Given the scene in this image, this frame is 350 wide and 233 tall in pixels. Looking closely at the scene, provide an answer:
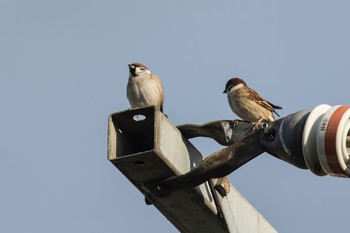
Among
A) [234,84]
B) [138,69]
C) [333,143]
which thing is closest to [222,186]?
[333,143]

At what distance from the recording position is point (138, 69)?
30.7 ft

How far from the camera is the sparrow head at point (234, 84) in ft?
33.0

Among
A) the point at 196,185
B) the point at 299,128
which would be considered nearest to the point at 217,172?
the point at 196,185

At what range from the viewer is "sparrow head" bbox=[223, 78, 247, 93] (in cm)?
1006

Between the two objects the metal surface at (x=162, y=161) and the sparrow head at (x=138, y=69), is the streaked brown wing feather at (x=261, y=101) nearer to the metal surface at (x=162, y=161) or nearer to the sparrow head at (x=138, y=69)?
the sparrow head at (x=138, y=69)

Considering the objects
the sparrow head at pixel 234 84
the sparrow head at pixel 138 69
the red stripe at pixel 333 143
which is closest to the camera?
the red stripe at pixel 333 143

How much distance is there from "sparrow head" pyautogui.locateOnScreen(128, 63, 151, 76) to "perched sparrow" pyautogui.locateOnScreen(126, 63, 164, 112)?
46 millimetres

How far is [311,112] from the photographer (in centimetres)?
405

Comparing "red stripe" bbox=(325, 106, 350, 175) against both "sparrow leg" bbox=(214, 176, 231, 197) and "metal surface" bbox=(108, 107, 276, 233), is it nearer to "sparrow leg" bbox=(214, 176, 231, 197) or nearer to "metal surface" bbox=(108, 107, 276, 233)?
"metal surface" bbox=(108, 107, 276, 233)

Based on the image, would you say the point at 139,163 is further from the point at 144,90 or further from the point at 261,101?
the point at 261,101

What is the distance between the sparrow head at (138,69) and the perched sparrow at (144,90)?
5 centimetres

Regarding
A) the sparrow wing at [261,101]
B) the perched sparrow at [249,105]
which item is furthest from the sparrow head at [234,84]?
the sparrow wing at [261,101]

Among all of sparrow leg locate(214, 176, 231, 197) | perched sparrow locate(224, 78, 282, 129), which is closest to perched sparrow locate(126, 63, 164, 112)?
perched sparrow locate(224, 78, 282, 129)

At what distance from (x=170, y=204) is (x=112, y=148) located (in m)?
0.42
